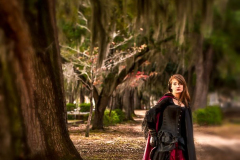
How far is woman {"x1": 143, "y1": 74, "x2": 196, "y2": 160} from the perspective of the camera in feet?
14.9

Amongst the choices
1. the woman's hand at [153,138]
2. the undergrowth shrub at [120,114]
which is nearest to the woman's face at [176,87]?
the woman's hand at [153,138]

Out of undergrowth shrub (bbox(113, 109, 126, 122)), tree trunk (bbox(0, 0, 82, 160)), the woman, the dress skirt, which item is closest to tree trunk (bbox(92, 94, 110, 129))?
undergrowth shrub (bbox(113, 109, 126, 122))

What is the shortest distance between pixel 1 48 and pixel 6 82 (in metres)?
0.24

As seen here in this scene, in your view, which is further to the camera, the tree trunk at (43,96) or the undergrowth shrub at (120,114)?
the undergrowth shrub at (120,114)

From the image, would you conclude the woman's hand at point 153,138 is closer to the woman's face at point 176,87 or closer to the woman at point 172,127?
the woman at point 172,127

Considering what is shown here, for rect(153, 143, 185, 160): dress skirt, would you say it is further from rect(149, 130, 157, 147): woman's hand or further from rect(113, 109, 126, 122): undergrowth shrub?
rect(113, 109, 126, 122): undergrowth shrub

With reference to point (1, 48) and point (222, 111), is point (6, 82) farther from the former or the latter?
point (222, 111)

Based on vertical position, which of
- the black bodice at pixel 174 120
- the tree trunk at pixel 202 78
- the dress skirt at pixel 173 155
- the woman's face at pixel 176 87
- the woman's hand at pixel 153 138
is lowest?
the dress skirt at pixel 173 155

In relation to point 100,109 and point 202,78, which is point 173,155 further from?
point 202,78

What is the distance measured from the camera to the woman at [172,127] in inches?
179

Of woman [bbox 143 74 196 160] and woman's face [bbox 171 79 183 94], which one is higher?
woman's face [bbox 171 79 183 94]

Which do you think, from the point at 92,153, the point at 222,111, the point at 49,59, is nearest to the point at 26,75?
the point at 222,111

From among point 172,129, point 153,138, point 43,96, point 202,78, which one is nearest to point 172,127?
point 172,129

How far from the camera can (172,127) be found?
15.1 ft
